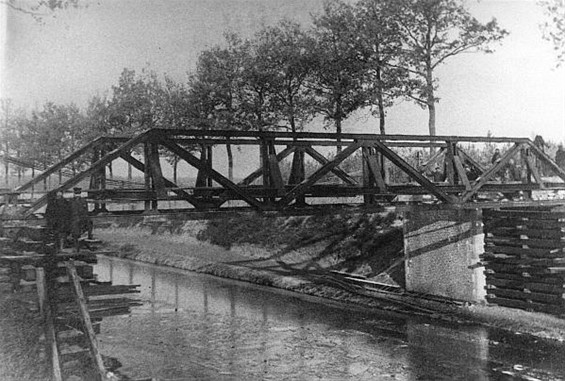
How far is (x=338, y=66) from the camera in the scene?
88.6ft

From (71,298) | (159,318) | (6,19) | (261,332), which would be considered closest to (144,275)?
(159,318)

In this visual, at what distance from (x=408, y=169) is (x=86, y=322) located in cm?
790

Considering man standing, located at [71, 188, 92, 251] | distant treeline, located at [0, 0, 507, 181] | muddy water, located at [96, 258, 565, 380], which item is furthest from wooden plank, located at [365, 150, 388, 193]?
distant treeline, located at [0, 0, 507, 181]

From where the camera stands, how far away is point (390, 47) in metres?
26.7

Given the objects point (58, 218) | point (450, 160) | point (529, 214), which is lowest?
point (529, 214)

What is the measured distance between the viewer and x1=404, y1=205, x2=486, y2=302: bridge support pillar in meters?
16.5

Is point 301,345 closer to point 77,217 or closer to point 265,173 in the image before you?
point 265,173

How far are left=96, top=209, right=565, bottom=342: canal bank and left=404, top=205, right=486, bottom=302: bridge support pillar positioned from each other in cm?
72

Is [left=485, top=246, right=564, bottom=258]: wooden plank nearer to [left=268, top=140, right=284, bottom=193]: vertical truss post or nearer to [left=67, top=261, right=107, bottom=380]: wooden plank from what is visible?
[left=268, top=140, right=284, bottom=193]: vertical truss post

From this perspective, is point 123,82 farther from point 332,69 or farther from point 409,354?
point 409,354

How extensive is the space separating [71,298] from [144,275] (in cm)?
1671

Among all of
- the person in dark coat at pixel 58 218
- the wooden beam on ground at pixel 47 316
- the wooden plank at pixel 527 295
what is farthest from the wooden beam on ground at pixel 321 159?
the wooden beam on ground at pixel 47 316

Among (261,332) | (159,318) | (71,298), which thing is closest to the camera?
(71,298)

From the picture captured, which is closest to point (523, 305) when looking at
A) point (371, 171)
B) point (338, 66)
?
point (371, 171)
